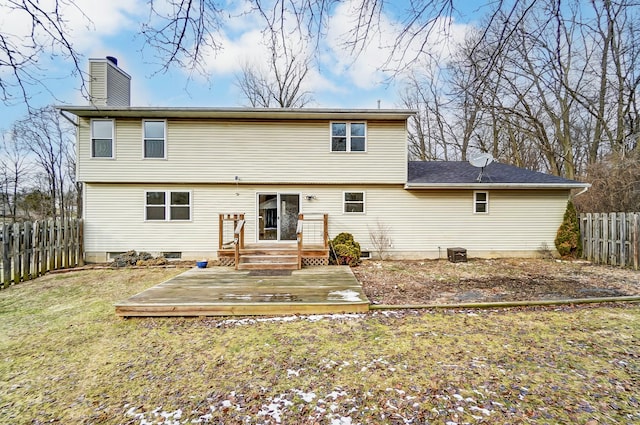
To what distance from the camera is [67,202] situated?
18.0 m

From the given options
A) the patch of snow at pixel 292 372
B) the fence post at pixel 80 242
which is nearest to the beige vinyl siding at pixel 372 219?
the fence post at pixel 80 242

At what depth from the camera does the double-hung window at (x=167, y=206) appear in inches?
Result: 384

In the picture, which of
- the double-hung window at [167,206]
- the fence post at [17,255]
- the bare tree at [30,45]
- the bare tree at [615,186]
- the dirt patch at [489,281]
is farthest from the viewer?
the bare tree at [615,186]

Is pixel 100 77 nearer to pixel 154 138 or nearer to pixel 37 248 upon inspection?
pixel 154 138

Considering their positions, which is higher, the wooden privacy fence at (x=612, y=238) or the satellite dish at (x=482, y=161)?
the satellite dish at (x=482, y=161)

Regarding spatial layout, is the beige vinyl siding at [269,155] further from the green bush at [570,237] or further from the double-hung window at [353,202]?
the green bush at [570,237]

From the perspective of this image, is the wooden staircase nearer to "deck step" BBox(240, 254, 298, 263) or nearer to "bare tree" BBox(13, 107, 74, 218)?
"deck step" BBox(240, 254, 298, 263)

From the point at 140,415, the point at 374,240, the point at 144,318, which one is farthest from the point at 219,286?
the point at 374,240

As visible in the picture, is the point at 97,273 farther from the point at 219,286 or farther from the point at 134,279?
the point at 219,286

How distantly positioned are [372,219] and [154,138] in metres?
7.75

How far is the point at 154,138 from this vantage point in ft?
31.6

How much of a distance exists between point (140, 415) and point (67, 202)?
21238 millimetres

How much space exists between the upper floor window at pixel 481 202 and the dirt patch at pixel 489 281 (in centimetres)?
175

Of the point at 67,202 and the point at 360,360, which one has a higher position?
the point at 67,202
